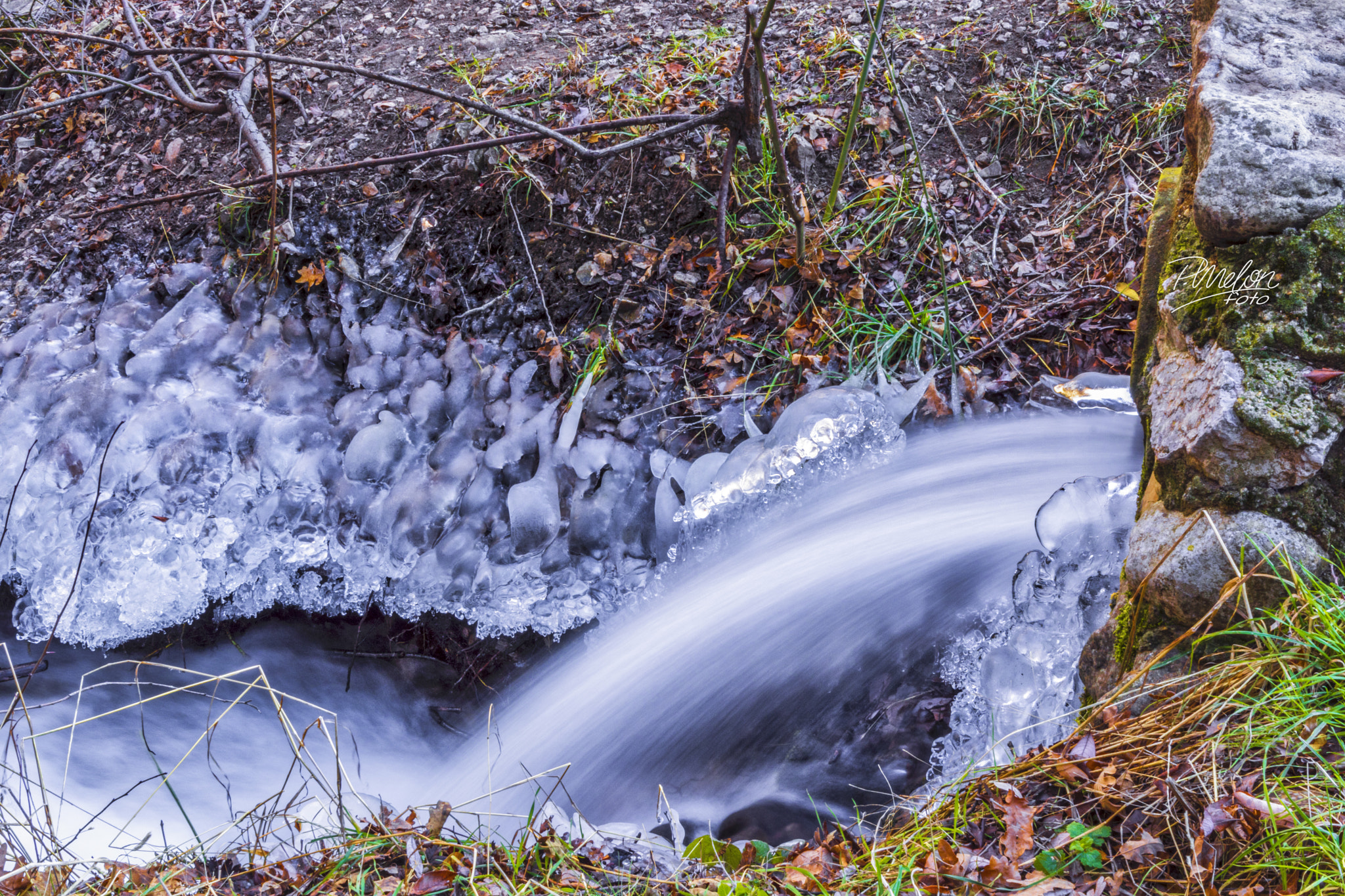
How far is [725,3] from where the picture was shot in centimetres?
384

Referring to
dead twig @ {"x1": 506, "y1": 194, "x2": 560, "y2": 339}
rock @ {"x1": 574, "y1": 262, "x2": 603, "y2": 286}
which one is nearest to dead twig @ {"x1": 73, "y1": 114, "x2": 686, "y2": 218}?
dead twig @ {"x1": 506, "y1": 194, "x2": 560, "y2": 339}

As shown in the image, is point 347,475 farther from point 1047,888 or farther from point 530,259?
point 1047,888

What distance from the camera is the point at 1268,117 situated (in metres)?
1.70

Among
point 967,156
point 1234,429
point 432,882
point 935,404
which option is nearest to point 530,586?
point 432,882

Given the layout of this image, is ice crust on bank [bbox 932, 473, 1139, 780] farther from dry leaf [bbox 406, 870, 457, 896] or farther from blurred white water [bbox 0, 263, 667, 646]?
dry leaf [bbox 406, 870, 457, 896]

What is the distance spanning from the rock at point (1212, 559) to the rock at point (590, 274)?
2.23 m

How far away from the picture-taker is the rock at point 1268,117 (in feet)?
5.35

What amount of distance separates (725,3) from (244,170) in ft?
8.54

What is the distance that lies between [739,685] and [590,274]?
178 cm

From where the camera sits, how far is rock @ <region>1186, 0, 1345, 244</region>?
163cm

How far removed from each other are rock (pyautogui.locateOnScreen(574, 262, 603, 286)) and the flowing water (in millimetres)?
1194

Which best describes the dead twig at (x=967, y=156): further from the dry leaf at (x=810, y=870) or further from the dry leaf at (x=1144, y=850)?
the dry leaf at (x=810, y=870)

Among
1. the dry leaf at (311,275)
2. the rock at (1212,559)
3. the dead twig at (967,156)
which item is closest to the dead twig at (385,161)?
the dry leaf at (311,275)

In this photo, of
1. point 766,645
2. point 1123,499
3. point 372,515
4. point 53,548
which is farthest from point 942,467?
point 53,548
